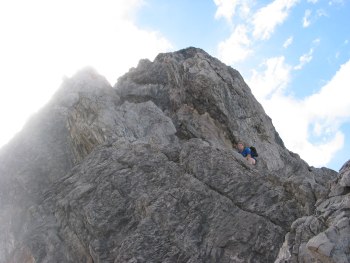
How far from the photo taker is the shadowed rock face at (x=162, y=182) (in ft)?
73.0

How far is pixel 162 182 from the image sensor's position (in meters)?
27.6

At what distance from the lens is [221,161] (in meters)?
27.7

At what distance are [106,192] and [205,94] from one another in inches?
716

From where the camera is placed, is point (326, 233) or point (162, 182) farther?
point (162, 182)

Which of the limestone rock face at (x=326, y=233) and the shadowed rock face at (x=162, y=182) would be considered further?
the shadowed rock face at (x=162, y=182)

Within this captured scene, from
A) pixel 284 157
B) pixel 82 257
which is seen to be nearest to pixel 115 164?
pixel 82 257

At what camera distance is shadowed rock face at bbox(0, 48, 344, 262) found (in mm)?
22250

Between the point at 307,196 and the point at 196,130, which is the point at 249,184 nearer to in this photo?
Answer: the point at 307,196

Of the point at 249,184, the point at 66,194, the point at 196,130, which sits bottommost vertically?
the point at 66,194

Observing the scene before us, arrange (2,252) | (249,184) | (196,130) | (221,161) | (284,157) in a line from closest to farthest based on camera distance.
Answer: (249,184) → (221,161) → (2,252) → (196,130) → (284,157)

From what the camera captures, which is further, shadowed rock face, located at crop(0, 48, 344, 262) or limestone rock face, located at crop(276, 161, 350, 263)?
shadowed rock face, located at crop(0, 48, 344, 262)

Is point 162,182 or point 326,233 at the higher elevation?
point 326,233

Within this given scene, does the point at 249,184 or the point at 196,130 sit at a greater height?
the point at 196,130

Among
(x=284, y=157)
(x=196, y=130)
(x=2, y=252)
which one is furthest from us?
(x=284, y=157)
